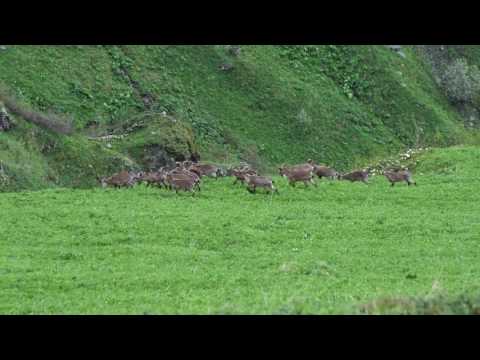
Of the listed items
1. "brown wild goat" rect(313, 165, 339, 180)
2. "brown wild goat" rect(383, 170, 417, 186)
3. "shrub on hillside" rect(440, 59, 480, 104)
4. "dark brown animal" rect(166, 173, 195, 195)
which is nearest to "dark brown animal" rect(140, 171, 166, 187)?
"dark brown animal" rect(166, 173, 195, 195)

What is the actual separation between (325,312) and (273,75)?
53151mm

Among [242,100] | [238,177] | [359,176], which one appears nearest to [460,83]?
[242,100]

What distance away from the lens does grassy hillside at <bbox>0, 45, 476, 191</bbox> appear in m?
56.8

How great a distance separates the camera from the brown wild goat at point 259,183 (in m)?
36.3

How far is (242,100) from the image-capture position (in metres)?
67.0

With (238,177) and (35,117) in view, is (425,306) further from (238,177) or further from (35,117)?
(35,117)

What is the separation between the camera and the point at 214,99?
66438 millimetres

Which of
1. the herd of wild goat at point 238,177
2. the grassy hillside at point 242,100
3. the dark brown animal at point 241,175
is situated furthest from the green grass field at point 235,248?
the grassy hillside at point 242,100

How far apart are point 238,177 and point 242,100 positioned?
29021mm

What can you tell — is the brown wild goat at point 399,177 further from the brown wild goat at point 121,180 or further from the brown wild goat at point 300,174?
Result: the brown wild goat at point 121,180

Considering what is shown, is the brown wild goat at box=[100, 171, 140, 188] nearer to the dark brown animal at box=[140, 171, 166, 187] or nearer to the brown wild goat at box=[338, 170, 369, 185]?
the dark brown animal at box=[140, 171, 166, 187]

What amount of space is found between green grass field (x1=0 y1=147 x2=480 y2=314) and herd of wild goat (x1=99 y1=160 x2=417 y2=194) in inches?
18.9
